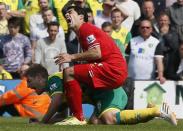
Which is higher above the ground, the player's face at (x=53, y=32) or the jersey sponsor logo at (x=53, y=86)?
the player's face at (x=53, y=32)

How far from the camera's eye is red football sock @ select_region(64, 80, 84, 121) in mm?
11141

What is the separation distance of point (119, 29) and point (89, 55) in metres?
6.54

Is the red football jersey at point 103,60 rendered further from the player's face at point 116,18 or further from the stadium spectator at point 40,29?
the stadium spectator at point 40,29

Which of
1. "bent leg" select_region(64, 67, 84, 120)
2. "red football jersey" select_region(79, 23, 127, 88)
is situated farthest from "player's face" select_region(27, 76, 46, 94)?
"red football jersey" select_region(79, 23, 127, 88)

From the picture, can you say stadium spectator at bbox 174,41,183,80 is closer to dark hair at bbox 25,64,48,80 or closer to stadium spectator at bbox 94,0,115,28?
stadium spectator at bbox 94,0,115,28

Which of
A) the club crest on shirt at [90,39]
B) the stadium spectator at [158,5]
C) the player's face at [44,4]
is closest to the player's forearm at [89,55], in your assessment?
the club crest on shirt at [90,39]

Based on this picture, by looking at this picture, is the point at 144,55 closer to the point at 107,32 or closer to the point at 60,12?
the point at 107,32

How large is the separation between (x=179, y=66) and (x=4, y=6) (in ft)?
13.9

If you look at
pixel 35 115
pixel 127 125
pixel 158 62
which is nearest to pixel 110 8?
pixel 158 62

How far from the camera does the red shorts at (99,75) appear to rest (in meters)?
11.2

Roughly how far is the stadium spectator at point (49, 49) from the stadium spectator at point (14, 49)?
0.31 meters

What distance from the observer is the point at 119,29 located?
17531 mm

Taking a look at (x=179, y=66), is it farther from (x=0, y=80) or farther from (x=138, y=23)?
(x=0, y=80)

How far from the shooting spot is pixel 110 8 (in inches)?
703
